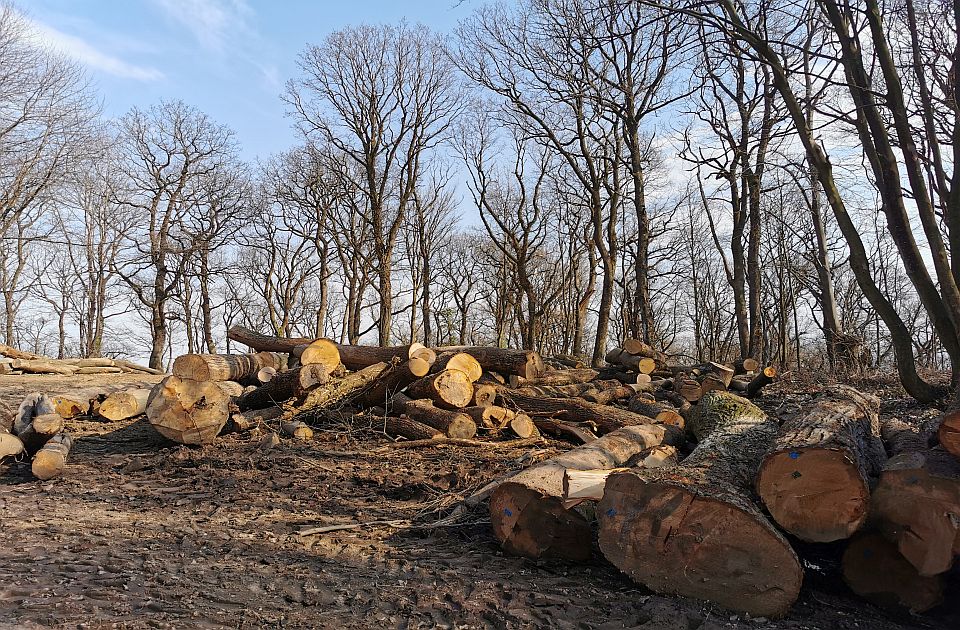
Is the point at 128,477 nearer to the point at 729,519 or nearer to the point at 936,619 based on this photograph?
the point at 729,519

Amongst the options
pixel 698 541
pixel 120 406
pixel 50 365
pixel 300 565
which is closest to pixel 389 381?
pixel 120 406

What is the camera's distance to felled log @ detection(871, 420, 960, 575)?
316 centimetres

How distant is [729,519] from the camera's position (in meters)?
3.12

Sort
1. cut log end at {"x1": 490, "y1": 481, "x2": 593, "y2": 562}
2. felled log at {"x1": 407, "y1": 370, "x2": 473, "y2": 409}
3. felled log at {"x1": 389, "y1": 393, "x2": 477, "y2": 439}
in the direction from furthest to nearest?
felled log at {"x1": 407, "y1": 370, "x2": 473, "y2": 409} < felled log at {"x1": 389, "y1": 393, "x2": 477, "y2": 439} < cut log end at {"x1": 490, "y1": 481, "x2": 593, "y2": 562}

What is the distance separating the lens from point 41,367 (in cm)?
1366

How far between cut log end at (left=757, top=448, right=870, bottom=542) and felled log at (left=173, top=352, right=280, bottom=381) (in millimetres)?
6705

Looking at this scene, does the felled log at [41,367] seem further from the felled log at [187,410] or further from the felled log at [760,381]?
the felled log at [760,381]

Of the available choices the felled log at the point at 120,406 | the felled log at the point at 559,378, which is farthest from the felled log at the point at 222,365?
the felled log at the point at 559,378

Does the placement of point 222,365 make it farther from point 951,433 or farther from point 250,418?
point 951,433

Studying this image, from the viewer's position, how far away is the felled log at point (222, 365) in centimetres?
786

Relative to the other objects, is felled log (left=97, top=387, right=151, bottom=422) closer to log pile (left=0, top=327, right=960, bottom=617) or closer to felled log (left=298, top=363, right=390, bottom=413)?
log pile (left=0, top=327, right=960, bottom=617)

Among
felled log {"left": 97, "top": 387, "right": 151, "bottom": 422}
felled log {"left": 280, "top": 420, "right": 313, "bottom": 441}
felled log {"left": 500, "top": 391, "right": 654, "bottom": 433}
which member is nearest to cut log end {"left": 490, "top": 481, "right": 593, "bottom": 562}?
felled log {"left": 500, "top": 391, "right": 654, "bottom": 433}

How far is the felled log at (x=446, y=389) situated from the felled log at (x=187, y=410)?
2.57m

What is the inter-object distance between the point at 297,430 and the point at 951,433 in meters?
6.76
